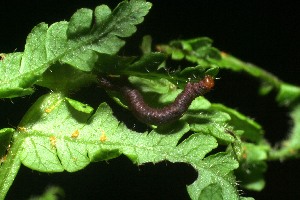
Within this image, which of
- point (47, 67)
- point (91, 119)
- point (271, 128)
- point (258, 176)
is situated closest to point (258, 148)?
point (258, 176)

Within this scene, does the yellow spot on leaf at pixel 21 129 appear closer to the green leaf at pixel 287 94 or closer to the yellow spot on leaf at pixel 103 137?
the yellow spot on leaf at pixel 103 137

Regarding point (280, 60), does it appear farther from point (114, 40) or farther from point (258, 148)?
point (114, 40)

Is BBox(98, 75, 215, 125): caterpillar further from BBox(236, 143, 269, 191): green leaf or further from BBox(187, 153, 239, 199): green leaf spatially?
BBox(236, 143, 269, 191): green leaf

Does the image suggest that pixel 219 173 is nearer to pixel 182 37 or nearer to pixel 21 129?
pixel 21 129

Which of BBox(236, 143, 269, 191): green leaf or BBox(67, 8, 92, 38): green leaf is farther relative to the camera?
BBox(236, 143, 269, 191): green leaf

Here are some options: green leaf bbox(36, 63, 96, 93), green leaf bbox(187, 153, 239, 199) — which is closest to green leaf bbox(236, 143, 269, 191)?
green leaf bbox(187, 153, 239, 199)
